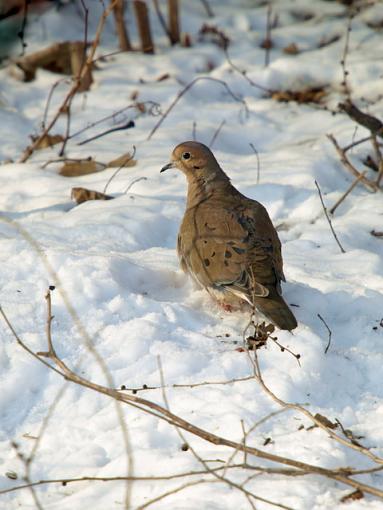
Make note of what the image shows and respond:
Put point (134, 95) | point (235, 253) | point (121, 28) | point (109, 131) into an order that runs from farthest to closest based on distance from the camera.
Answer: point (121, 28) → point (134, 95) → point (109, 131) → point (235, 253)

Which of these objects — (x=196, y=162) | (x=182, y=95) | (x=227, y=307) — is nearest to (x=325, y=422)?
(x=227, y=307)

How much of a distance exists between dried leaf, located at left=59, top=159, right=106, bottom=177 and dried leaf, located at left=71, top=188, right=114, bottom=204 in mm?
540

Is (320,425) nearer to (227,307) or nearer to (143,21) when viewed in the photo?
(227,307)

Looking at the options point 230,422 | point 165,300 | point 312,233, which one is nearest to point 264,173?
point 312,233

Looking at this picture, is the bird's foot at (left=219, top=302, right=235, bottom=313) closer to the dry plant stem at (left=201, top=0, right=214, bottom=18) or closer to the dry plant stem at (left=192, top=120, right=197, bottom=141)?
the dry plant stem at (left=192, top=120, right=197, bottom=141)

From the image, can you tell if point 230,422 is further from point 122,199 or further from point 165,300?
point 122,199

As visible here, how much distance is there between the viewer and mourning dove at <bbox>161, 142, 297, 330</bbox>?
381 cm

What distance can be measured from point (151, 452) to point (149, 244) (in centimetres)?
217

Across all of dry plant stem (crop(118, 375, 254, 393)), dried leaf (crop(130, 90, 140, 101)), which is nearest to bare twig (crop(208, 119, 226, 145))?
dried leaf (crop(130, 90, 140, 101))

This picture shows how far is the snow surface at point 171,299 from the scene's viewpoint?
2893 millimetres

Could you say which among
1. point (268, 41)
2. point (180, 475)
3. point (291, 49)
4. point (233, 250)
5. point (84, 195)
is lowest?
point (291, 49)

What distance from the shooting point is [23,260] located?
406 cm

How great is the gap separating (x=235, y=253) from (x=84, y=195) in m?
1.72

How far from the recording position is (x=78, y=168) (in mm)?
5977
